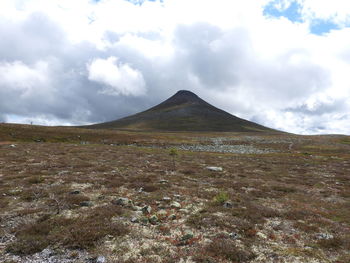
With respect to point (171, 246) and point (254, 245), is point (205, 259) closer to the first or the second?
point (171, 246)

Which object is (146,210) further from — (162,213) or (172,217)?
(172,217)

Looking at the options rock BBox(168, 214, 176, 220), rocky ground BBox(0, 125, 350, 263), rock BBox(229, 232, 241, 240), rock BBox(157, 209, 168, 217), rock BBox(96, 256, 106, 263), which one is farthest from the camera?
rock BBox(157, 209, 168, 217)

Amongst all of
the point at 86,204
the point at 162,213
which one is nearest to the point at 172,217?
the point at 162,213

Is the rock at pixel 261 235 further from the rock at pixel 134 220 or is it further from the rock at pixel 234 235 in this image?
the rock at pixel 134 220

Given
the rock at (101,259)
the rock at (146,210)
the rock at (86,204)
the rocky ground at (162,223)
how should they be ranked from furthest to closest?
the rock at (86,204) → the rock at (146,210) → the rocky ground at (162,223) → the rock at (101,259)

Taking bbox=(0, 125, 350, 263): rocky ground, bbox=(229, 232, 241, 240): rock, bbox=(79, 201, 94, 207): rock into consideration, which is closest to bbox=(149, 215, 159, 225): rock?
bbox=(0, 125, 350, 263): rocky ground

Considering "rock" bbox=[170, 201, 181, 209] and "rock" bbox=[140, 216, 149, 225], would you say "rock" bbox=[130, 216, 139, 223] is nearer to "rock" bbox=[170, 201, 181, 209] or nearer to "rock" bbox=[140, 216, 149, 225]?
"rock" bbox=[140, 216, 149, 225]

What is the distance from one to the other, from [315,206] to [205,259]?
40.9 feet

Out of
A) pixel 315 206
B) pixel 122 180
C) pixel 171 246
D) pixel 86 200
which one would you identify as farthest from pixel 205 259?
pixel 122 180

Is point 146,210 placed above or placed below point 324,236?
above

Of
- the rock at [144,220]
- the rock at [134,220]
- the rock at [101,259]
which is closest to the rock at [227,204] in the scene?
the rock at [144,220]

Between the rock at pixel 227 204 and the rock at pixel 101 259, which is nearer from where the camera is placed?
the rock at pixel 101 259

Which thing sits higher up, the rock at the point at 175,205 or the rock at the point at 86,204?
the rock at the point at 86,204

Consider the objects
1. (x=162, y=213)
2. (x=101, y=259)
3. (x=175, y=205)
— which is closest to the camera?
(x=101, y=259)
